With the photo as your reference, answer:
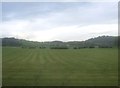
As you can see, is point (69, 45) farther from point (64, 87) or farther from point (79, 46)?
point (64, 87)

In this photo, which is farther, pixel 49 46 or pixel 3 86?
pixel 49 46

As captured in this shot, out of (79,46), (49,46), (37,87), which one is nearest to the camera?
(37,87)

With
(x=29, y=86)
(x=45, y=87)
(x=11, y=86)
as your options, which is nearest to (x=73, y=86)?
(x=45, y=87)

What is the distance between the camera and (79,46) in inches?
3049

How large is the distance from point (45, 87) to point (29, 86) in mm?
823

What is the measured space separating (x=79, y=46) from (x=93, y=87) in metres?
65.4

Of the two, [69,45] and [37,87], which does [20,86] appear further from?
[69,45]

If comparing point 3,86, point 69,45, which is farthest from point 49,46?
point 3,86

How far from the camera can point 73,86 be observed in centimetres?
1245

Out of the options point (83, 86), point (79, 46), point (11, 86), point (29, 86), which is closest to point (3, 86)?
point (11, 86)

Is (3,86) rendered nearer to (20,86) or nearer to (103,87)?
(20,86)

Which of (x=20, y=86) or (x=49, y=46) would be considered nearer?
(x=20, y=86)

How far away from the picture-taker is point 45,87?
39.6 feet

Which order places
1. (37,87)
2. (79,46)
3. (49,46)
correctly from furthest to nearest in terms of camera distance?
(79,46), (49,46), (37,87)
